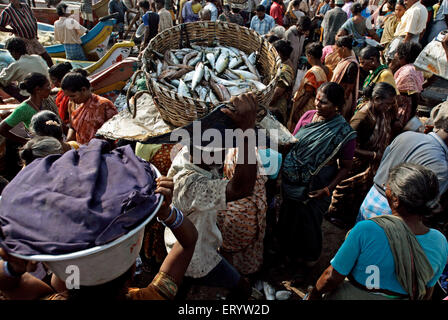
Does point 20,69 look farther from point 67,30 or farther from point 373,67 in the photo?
point 373,67

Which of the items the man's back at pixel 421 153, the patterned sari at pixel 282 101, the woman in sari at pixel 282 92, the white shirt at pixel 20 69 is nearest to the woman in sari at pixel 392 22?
the woman in sari at pixel 282 92

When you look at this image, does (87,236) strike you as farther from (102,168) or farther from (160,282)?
(160,282)

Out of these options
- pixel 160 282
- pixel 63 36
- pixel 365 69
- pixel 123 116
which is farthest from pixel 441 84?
pixel 63 36

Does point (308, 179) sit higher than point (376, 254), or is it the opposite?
point (376, 254)

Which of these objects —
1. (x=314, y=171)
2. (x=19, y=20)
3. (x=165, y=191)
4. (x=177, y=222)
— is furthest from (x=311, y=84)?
(x=19, y=20)

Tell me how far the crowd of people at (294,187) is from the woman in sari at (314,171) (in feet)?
0.04

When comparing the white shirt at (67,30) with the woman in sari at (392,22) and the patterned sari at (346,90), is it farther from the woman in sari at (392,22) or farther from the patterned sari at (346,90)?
the woman in sari at (392,22)

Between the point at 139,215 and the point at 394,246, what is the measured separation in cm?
144

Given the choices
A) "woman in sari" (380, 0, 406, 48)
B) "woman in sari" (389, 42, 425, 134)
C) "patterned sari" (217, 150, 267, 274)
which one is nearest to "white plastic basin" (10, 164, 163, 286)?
"patterned sari" (217, 150, 267, 274)

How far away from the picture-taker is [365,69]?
15.3 feet

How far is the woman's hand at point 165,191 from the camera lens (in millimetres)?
1342

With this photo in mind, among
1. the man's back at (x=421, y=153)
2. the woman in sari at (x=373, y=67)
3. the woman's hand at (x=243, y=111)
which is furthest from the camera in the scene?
the woman in sari at (x=373, y=67)

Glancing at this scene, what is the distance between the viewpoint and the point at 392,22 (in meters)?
7.46

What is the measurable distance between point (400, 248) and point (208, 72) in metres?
1.86
